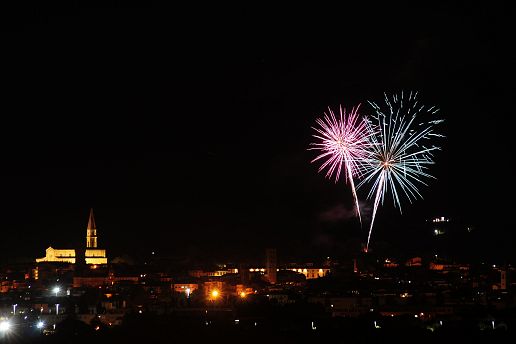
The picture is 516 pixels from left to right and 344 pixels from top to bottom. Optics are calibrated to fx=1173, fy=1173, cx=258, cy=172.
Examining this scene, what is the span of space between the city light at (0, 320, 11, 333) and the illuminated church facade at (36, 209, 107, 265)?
2687cm

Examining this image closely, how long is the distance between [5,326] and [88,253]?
29.4m

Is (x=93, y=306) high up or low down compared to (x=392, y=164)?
down

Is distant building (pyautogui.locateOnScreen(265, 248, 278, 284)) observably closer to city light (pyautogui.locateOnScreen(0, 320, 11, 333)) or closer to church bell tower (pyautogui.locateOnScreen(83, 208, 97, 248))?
church bell tower (pyautogui.locateOnScreen(83, 208, 97, 248))

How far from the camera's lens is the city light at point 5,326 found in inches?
1031

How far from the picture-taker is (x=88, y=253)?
56781mm

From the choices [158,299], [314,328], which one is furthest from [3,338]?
[158,299]

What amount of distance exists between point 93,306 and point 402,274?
1706cm

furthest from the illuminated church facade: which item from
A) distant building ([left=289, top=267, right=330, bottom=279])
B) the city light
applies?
the city light

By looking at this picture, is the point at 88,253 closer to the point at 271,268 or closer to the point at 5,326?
the point at 271,268

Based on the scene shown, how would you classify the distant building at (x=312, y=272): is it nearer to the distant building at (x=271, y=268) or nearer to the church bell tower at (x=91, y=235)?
the distant building at (x=271, y=268)

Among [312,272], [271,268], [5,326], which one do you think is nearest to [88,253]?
[312,272]

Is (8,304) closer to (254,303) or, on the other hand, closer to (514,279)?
(254,303)

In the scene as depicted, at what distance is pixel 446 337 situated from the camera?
25.5 m

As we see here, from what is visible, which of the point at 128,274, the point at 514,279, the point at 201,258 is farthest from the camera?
the point at 201,258
